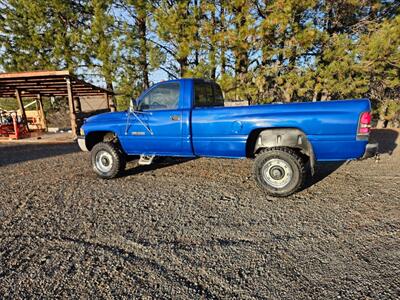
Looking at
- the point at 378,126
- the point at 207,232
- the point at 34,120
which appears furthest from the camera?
the point at 34,120

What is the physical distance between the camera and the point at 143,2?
10469 millimetres

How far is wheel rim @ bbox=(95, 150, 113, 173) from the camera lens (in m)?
5.42

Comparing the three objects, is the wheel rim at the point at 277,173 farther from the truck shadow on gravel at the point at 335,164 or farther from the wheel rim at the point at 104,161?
the wheel rim at the point at 104,161

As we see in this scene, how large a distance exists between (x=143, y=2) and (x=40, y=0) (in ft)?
15.5

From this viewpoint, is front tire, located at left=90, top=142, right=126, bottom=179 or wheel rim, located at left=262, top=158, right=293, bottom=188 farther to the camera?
front tire, located at left=90, top=142, right=126, bottom=179

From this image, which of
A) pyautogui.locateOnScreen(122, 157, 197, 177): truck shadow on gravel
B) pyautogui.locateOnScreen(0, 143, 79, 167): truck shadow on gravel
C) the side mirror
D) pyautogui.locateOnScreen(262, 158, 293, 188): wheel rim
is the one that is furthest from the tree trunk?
pyautogui.locateOnScreen(262, 158, 293, 188): wheel rim

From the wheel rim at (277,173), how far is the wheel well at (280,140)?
0.98ft

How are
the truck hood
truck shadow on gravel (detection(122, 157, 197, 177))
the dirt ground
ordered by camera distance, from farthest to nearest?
truck shadow on gravel (detection(122, 157, 197, 177)) → the truck hood → the dirt ground

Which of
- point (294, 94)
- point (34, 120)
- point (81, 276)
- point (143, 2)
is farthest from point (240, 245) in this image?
point (34, 120)

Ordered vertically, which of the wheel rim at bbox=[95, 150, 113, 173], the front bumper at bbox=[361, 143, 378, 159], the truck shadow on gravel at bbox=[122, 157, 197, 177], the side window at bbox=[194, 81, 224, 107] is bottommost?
the truck shadow on gravel at bbox=[122, 157, 197, 177]

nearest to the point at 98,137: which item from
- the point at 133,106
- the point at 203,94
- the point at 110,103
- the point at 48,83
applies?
the point at 133,106

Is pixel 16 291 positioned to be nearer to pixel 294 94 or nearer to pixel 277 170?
pixel 277 170

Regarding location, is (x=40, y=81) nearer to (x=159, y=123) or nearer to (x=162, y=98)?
(x=162, y=98)

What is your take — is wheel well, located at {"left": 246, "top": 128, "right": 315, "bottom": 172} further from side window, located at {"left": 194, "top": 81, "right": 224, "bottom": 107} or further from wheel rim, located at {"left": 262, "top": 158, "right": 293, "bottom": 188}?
side window, located at {"left": 194, "top": 81, "right": 224, "bottom": 107}
